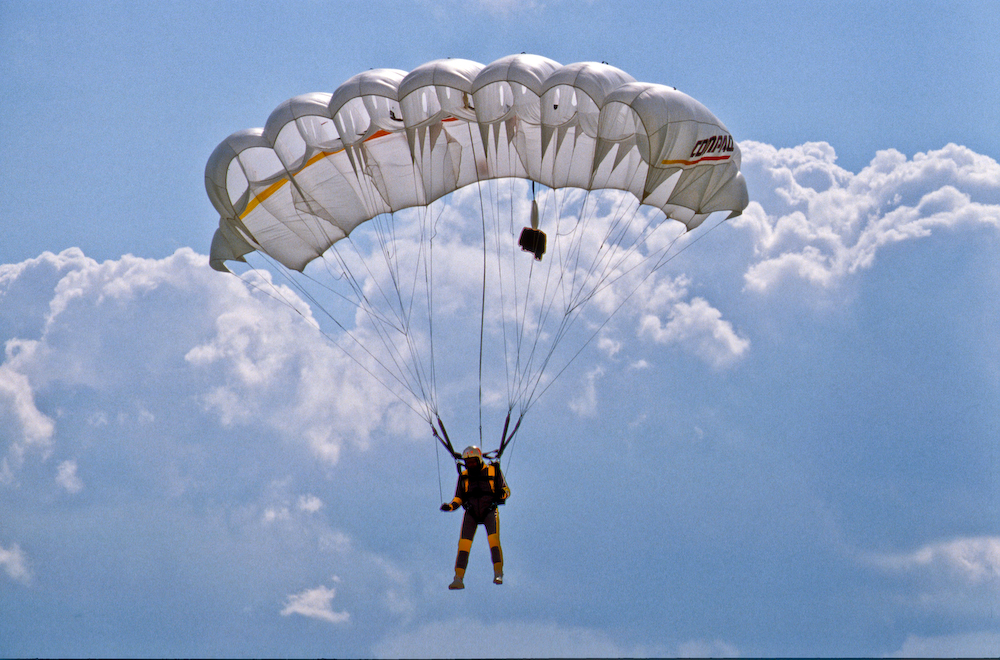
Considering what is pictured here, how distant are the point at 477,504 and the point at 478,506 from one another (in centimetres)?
3

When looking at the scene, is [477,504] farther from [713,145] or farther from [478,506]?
[713,145]

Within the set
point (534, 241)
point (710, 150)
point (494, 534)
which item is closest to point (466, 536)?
point (494, 534)

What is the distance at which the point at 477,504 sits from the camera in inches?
766

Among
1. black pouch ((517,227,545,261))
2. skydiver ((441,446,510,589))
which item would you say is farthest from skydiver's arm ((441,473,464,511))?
black pouch ((517,227,545,261))

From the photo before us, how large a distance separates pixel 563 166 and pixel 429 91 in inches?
118

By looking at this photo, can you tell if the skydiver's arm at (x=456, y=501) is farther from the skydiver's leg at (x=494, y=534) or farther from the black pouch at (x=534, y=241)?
the black pouch at (x=534, y=241)

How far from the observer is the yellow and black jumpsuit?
19.5 m

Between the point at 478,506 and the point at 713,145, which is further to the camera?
the point at 713,145

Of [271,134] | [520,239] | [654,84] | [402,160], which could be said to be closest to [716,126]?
[654,84]

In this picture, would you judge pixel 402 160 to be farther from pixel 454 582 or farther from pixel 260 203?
pixel 454 582

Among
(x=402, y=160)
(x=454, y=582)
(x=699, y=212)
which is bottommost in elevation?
(x=454, y=582)

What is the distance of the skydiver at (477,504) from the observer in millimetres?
19469

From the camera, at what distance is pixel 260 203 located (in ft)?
71.3

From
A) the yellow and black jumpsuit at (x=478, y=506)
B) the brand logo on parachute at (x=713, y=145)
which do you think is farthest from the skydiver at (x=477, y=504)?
the brand logo on parachute at (x=713, y=145)
